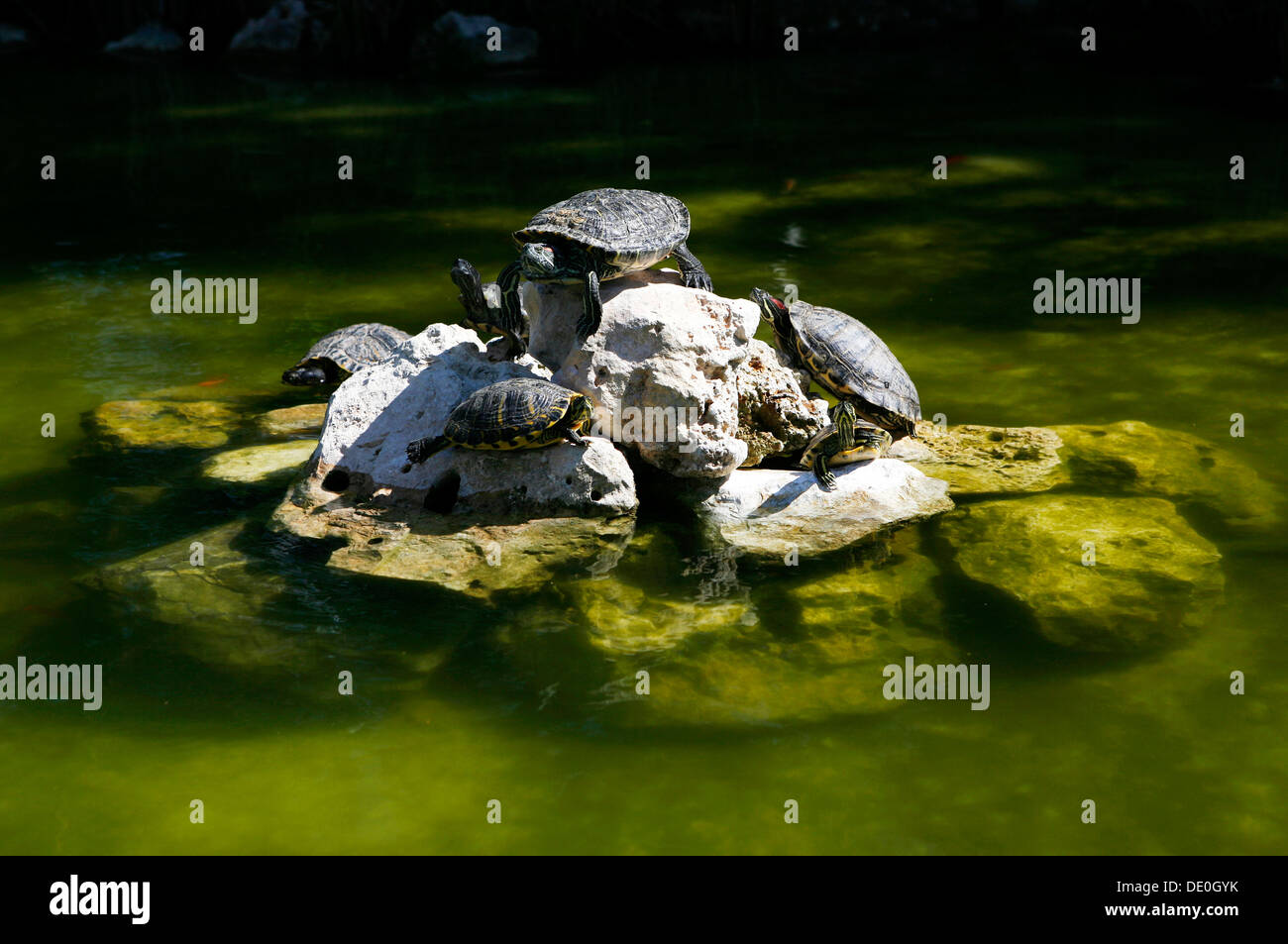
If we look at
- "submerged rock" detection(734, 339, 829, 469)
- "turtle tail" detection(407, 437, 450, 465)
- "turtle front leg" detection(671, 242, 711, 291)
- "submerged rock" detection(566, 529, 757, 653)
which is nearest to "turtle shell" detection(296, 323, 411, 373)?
"turtle tail" detection(407, 437, 450, 465)

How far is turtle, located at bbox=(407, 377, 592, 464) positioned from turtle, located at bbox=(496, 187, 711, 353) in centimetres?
40

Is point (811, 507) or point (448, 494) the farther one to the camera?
point (448, 494)

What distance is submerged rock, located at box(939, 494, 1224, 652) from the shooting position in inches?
163

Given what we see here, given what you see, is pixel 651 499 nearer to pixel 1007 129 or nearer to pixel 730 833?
pixel 730 833

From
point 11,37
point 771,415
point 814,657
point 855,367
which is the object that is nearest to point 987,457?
point 855,367

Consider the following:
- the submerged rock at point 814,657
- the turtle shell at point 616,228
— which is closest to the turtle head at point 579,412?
the turtle shell at point 616,228

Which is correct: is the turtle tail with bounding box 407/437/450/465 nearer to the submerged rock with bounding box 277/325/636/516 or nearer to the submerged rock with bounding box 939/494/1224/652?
the submerged rock with bounding box 277/325/636/516

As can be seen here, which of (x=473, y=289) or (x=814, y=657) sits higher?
(x=473, y=289)

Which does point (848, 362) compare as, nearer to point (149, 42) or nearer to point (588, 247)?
point (588, 247)

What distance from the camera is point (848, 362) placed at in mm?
5168

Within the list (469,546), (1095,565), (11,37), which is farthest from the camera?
(11,37)

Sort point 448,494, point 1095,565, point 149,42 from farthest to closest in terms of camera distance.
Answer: point 149,42 → point 448,494 → point 1095,565

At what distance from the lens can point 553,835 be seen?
10.6ft

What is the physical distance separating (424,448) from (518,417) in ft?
1.66
